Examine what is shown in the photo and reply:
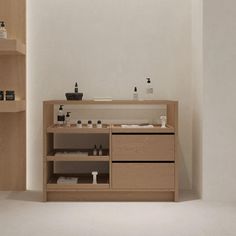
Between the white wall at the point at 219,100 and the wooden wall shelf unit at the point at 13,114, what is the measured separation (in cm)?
196

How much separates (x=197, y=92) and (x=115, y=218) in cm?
169

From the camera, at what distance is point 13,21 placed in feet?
17.4

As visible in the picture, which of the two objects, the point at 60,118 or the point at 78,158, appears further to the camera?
the point at 60,118

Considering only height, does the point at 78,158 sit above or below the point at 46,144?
below

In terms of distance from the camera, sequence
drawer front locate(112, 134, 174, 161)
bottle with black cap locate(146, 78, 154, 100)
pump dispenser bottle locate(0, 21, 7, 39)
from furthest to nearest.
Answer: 1. bottle with black cap locate(146, 78, 154, 100)
2. pump dispenser bottle locate(0, 21, 7, 39)
3. drawer front locate(112, 134, 174, 161)

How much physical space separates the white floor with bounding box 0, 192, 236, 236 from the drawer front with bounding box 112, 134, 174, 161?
0.45 m

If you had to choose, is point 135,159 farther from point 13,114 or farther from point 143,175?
point 13,114

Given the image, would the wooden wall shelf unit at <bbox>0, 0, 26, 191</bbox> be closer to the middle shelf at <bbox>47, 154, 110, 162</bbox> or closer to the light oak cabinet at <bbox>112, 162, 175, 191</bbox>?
the middle shelf at <bbox>47, 154, 110, 162</bbox>

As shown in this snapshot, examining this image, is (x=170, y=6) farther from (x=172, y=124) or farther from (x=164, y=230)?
(x=164, y=230)

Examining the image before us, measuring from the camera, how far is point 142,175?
481 cm

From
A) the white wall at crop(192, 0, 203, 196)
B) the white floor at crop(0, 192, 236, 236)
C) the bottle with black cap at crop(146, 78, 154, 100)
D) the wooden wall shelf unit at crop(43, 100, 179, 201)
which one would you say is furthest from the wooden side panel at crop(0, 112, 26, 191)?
the white wall at crop(192, 0, 203, 196)

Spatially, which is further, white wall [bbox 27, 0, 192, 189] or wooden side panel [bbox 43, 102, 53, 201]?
white wall [bbox 27, 0, 192, 189]

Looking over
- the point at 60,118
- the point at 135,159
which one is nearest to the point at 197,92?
the point at 135,159

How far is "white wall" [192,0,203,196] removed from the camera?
4953 millimetres
